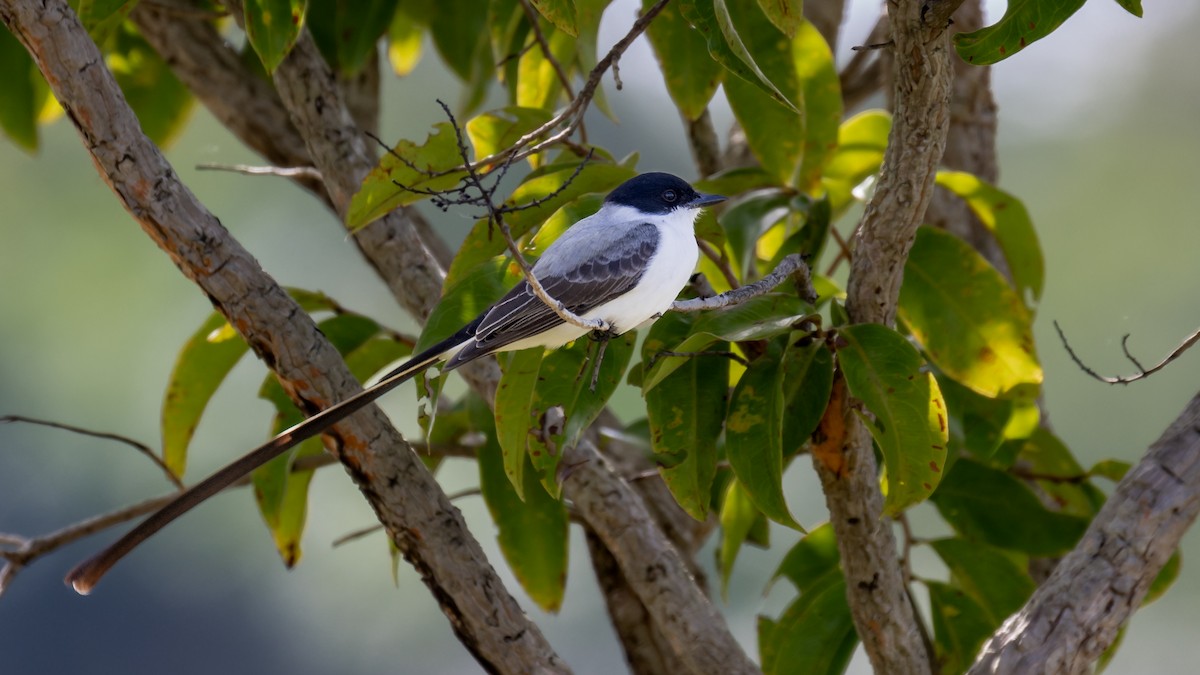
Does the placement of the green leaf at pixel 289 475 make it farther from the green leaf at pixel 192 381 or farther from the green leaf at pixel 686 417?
the green leaf at pixel 686 417

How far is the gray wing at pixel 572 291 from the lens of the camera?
1.91m

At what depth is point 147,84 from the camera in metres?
3.89

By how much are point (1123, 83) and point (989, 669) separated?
10215mm

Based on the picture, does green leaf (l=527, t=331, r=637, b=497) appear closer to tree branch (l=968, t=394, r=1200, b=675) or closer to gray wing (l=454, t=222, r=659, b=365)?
gray wing (l=454, t=222, r=659, b=365)

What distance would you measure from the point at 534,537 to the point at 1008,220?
1.39m

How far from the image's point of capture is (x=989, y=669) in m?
2.04

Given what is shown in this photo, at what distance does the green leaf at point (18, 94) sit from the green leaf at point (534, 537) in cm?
190

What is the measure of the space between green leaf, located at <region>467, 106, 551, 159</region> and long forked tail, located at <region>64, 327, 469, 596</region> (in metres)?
0.71

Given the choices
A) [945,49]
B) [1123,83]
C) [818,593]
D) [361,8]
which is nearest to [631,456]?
[818,593]

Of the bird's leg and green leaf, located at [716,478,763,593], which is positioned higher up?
the bird's leg

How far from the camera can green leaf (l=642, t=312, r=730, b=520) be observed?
7.08 ft

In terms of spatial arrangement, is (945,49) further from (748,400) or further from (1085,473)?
(1085,473)

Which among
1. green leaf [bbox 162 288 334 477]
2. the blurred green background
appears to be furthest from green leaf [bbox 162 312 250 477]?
the blurred green background

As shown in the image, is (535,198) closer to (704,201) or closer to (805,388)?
(704,201)
